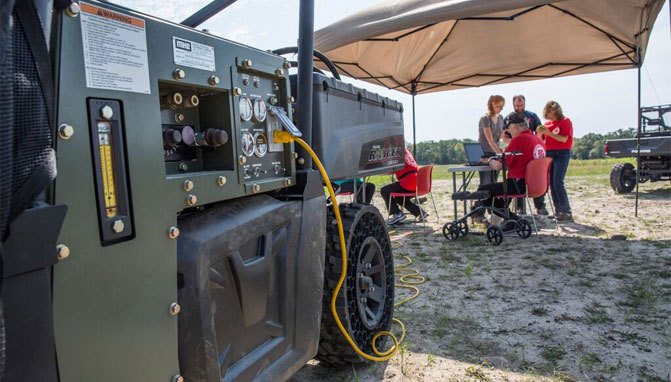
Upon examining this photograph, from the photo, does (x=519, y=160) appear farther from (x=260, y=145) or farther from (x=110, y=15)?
(x=110, y=15)

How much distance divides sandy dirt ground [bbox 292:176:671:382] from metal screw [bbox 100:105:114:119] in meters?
1.57

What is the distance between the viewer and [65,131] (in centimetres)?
83

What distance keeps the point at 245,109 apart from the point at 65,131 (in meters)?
0.62

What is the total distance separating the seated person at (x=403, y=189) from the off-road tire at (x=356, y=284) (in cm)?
358

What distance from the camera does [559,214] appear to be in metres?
6.28

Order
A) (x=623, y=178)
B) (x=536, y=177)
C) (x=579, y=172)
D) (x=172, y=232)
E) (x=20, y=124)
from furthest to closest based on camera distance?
(x=579, y=172), (x=623, y=178), (x=536, y=177), (x=172, y=232), (x=20, y=124)

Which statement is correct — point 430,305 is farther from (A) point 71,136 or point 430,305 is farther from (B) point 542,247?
(A) point 71,136

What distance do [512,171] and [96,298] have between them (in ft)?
16.7

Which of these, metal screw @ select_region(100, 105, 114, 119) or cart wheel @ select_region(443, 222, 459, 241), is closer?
metal screw @ select_region(100, 105, 114, 119)

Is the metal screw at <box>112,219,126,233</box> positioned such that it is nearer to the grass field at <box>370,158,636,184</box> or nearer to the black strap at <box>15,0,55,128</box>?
the black strap at <box>15,0,55,128</box>

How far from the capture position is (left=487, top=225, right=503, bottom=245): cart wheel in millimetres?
5000

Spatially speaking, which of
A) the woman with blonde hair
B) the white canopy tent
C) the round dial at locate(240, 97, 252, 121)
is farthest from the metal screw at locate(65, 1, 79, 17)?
the woman with blonde hair

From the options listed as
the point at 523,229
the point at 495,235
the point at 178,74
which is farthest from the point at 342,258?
the point at 523,229

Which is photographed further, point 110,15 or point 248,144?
point 248,144
